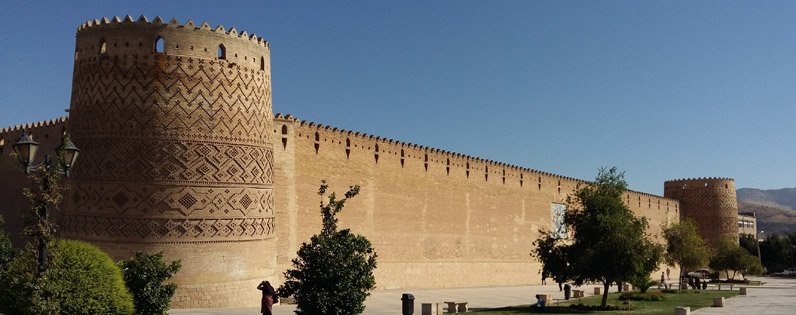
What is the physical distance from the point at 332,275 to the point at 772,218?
138972mm

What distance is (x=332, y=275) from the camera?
970 centimetres

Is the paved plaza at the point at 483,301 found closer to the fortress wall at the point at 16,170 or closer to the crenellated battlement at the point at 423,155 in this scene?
the crenellated battlement at the point at 423,155

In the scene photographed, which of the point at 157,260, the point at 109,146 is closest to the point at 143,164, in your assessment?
the point at 109,146

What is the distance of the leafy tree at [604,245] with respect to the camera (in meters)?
16.5

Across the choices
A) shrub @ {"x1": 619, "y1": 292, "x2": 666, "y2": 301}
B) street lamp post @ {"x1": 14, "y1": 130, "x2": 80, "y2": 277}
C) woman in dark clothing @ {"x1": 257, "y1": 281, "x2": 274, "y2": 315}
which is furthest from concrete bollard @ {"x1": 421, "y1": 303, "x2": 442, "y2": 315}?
street lamp post @ {"x1": 14, "y1": 130, "x2": 80, "y2": 277}

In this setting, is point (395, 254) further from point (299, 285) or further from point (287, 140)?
point (299, 285)

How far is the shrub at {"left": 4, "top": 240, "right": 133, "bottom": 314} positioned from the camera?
784cm

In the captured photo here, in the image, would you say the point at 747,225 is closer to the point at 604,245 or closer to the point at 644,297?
the point at 644,297

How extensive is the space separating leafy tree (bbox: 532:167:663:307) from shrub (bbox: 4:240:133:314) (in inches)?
444

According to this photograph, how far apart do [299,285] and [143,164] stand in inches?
196

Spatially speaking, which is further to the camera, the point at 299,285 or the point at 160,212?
the point at 160,212

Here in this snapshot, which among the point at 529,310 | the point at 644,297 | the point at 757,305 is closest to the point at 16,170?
the point at 529,310

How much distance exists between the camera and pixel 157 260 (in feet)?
35.1

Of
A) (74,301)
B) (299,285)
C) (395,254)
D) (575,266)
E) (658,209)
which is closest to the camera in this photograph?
(74,301)
